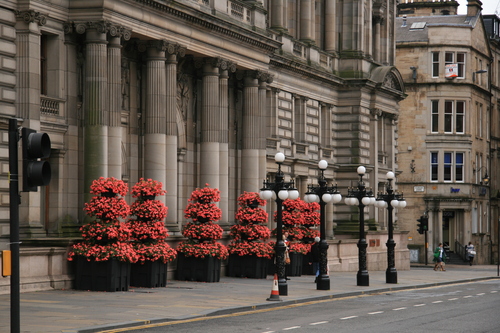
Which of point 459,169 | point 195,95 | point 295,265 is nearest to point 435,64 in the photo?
point 459,169

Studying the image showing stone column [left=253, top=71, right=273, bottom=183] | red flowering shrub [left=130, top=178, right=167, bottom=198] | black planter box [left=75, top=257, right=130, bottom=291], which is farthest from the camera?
stone column [left=253, top=71, right=273, bottom=183]

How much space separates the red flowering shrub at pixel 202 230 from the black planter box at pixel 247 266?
3.41 m

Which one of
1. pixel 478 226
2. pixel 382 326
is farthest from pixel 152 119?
pixel 478 226

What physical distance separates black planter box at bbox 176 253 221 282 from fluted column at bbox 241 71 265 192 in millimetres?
8621

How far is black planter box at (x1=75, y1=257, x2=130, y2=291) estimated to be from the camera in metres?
31.5

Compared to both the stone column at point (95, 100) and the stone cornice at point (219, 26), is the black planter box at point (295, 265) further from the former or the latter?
the stone column at point (95, 100)

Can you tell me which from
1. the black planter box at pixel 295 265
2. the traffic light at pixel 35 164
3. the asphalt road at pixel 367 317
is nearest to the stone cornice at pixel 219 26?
the black planter box at pixel 295 265

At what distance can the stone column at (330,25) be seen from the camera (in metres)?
59.9

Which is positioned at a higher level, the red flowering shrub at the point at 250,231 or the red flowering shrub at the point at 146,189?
the red flowering shrub at the point at 146,189

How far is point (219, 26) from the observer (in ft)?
138

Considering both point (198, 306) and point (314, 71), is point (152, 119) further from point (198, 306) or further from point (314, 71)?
point (314, 71)

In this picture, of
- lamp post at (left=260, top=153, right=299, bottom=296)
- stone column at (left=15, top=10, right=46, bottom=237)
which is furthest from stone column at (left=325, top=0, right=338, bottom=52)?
stone column at (left=15, top=10, right=46, bottom=237)

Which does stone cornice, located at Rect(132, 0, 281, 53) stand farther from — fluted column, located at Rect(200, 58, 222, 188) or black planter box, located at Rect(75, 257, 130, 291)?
black planter box, located at Rect(75, 257, 130, 291)

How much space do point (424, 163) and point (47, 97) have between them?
53.3 m
